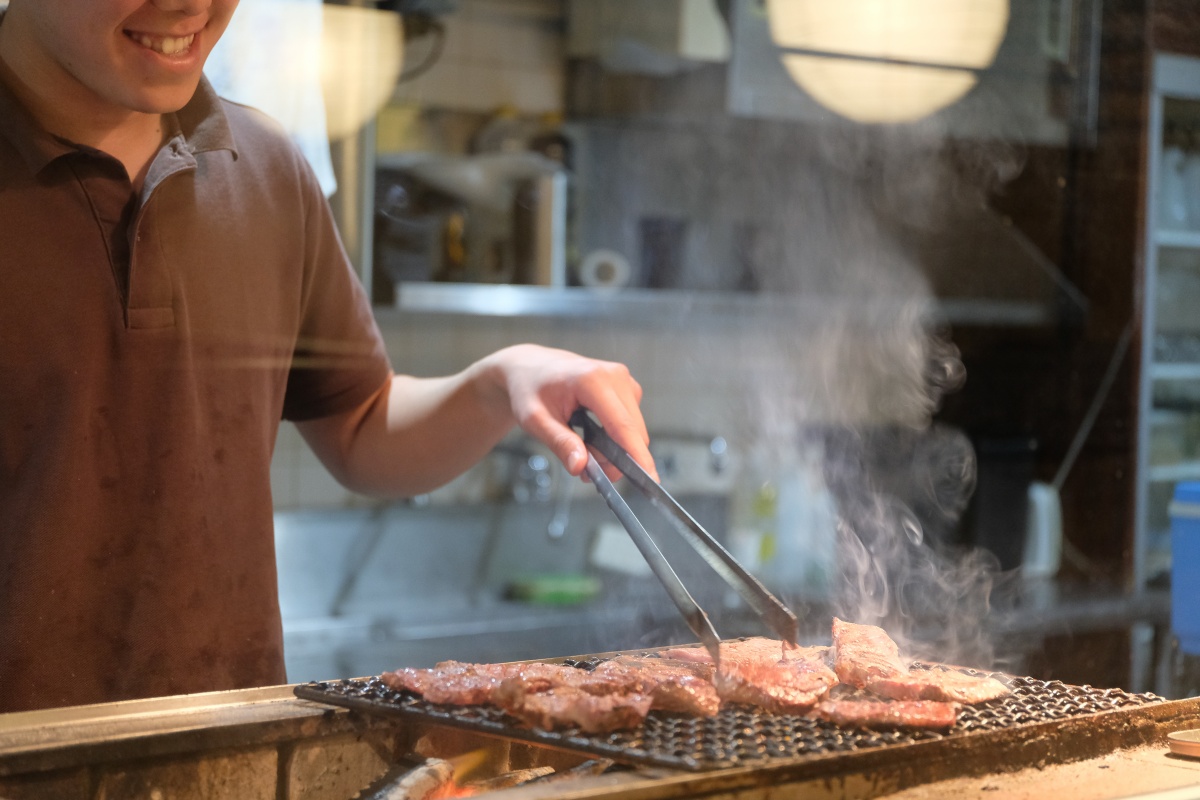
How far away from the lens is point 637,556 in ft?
13.7

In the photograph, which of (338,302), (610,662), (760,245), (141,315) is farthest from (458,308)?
(610,662)

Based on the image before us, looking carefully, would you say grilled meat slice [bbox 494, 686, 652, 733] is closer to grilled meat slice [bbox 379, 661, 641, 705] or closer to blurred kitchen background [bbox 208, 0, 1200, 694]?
grilled meat slice [bbox 379, 661, 641, 705]

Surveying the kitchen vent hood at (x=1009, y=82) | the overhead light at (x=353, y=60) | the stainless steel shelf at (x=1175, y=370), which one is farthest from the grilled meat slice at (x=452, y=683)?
the stainless steel shelf at (x=1175, y=370)

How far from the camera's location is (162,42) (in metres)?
1.40

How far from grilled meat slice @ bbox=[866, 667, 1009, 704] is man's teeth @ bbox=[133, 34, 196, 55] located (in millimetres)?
1092

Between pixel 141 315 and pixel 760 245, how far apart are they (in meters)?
3.18

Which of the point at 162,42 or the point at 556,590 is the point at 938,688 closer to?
the point at 162,42

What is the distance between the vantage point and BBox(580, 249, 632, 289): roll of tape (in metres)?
4.07

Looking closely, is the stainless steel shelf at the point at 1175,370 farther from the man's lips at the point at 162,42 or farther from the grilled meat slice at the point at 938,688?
the man's lips at the point at 162,42

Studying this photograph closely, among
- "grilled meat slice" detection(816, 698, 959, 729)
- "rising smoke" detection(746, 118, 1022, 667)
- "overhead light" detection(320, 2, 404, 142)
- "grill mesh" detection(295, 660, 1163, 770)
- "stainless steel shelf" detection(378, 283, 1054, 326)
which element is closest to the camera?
"grill mesh" detection(295, 660, 1163, 770)

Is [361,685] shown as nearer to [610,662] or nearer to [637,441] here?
[610,662]

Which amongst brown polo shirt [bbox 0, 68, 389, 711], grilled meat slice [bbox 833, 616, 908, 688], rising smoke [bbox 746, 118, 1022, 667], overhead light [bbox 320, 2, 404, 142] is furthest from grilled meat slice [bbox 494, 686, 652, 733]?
rising smoke [bbox 746, 118, 1022, 667]

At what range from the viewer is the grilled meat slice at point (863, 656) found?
Answer: 4.29 feet

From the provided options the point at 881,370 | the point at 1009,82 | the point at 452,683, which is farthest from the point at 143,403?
the point at 881,370
